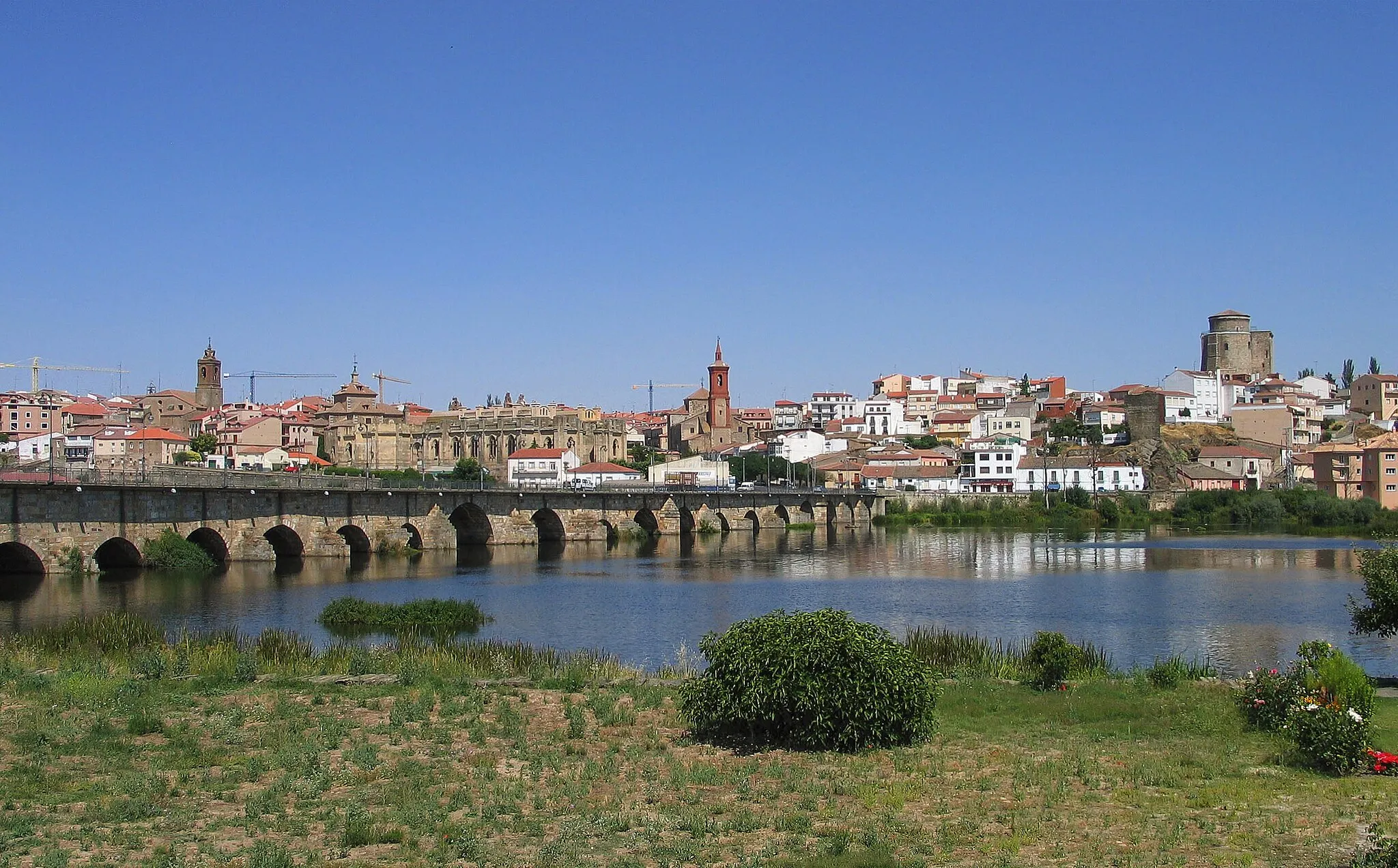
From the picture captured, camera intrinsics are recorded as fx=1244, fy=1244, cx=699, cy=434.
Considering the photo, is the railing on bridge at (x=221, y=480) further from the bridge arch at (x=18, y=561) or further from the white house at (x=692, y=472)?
the white house at (x=692, y=472)

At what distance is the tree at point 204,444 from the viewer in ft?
419

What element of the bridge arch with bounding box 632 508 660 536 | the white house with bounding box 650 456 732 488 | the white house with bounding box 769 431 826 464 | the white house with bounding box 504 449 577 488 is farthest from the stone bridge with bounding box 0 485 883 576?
the white house with bounding box 769 431 826 464

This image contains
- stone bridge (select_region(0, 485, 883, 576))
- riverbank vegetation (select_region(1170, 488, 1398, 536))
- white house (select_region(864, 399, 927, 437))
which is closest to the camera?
stone bridge (select_region(0, 485, 883, 576))

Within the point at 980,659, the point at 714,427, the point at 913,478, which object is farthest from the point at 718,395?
the point at 980,659

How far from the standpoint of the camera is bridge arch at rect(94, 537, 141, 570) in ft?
162

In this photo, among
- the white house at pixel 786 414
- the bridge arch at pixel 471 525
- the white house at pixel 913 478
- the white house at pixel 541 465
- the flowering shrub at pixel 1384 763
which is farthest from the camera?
the white house at pixel 786 414

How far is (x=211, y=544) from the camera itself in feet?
177

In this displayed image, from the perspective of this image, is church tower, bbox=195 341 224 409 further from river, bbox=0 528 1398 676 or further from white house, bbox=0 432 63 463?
river, bbox=0 528 1398 676

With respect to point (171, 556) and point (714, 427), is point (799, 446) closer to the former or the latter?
point (714, 427)

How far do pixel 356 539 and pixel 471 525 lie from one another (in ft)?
29.0

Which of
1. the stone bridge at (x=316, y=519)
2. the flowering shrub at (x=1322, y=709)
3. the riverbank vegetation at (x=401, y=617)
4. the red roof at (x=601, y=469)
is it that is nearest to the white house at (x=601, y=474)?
the red roof at (x=601, y=469)

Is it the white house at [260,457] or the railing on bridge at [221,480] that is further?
the white house at [260,457]

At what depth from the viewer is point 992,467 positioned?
11500 cm

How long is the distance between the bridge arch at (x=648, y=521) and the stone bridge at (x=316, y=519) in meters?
0.05
